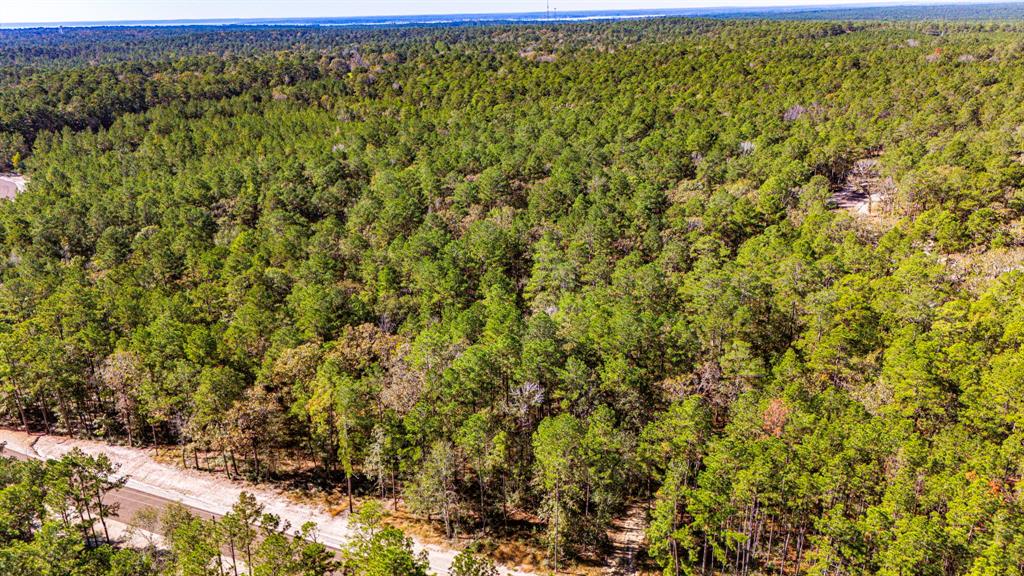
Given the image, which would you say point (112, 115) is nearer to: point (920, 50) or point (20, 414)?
point (20, 414)

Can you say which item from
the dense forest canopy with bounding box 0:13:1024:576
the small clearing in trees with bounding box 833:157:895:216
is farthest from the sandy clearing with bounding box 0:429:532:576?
the small clearing in trees with bounding box 833:157:895:216

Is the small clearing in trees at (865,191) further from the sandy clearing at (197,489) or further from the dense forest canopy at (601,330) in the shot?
Answer: the sandy clearing at (197,489)

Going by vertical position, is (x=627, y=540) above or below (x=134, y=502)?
below

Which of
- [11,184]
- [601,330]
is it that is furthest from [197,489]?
[11,184]

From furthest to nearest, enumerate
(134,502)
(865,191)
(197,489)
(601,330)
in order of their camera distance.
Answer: (865,191) → (197,489) → (601,330) → (134,502)

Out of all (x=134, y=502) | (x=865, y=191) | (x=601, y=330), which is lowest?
(x=134, y=502)

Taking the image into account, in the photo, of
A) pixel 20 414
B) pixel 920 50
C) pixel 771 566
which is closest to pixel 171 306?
pixel 20 414

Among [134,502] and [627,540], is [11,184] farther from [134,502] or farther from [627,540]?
[627,540]
